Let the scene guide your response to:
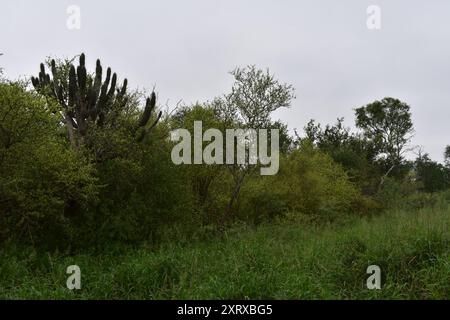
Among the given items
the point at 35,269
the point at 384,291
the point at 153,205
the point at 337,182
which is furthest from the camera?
the point at 337,182

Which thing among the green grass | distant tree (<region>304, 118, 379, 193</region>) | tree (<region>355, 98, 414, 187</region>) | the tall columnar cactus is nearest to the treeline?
the tall columnar cactus

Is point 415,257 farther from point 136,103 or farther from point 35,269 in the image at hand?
point 136,103

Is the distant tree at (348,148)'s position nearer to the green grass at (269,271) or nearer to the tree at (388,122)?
the tree at (388,122)

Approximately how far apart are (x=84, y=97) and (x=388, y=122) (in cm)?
3517

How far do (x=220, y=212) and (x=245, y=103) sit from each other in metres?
4.50

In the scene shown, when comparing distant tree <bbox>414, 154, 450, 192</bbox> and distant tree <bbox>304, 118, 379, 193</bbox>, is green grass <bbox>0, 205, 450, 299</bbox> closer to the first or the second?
distant tree <bbox>304, 118, 379, 193</bbox>

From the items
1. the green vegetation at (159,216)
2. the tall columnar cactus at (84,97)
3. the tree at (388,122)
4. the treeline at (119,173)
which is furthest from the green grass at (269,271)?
the tree at (388,122)

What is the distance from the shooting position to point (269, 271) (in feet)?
24.7

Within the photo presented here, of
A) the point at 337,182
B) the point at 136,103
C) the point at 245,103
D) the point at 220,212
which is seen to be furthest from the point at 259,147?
the point at 337,182

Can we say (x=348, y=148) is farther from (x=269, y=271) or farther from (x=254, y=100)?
(x=269, y=271)

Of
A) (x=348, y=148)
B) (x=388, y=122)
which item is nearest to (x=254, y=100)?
(x=348, y=148)

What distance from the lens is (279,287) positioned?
6805 mm

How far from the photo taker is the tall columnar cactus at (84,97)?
1267cm

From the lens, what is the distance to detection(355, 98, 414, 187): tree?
130 ft
